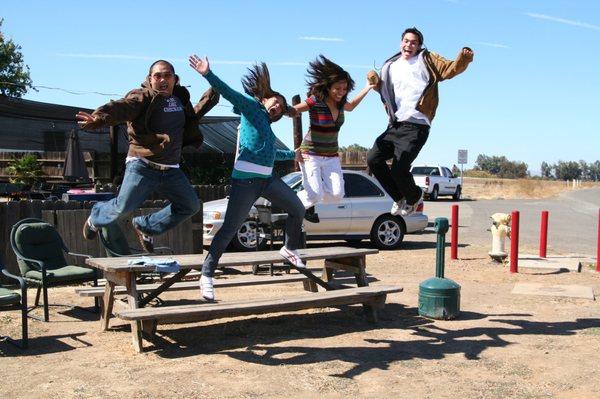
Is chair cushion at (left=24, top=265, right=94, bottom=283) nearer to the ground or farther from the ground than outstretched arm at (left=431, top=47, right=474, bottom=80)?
nearer to the ground

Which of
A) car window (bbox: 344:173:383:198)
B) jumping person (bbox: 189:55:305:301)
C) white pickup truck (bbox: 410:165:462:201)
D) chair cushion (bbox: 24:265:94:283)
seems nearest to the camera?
jumping person (bbox: 189:55:305:301)

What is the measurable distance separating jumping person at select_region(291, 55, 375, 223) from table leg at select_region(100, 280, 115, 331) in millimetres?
2352

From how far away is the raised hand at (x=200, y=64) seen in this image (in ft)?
19.2

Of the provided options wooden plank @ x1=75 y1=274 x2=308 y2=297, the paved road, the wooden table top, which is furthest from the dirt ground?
the paved road

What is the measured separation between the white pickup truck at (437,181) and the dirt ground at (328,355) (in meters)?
28.3

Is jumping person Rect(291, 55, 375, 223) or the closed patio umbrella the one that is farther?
the closed patio umbrella

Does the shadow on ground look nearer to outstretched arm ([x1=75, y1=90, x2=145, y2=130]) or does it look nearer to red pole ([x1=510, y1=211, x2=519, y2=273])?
outstretched arm ([x1=75, y1=90, x2=145, y2=130])

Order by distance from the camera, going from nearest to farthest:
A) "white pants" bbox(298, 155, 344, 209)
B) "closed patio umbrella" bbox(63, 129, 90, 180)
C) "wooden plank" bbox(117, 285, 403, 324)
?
"wooden plank" bbox(117, 285, 403, 324) → "white pants" bbox(298, 155, 344, 209) → "closed patio umbrella" bbox(63, 129, 90, 180)

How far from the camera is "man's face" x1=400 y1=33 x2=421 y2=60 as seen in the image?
689cm

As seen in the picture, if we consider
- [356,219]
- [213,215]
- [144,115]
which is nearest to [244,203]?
[144,115]

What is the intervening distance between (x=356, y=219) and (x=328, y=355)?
8.49 m

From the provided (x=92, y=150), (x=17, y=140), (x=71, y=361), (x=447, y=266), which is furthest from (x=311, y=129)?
(x=92, y=150)

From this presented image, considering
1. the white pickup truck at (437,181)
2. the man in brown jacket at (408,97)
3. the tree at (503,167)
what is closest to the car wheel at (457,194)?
the white pickup truck at (437,181)

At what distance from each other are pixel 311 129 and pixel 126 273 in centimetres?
236
